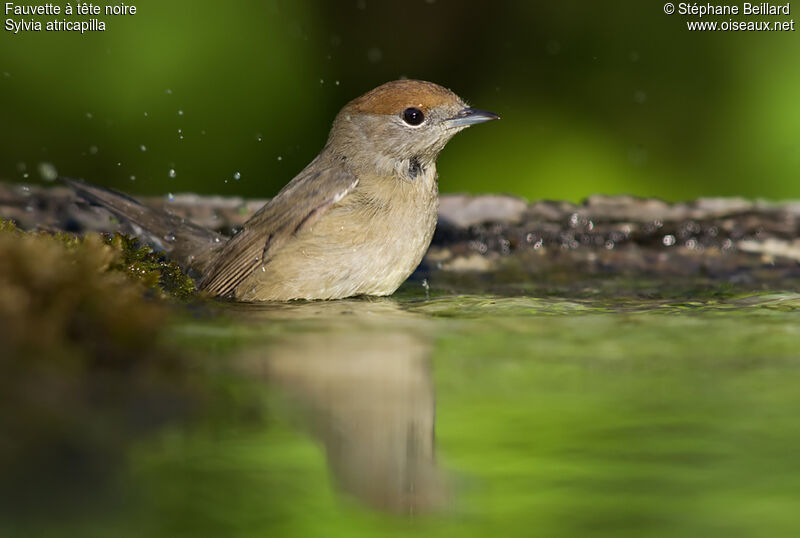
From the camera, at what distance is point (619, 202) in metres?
5.71

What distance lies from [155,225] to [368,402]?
3303mm

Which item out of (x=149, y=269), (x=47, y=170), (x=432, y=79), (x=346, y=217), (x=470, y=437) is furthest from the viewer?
(x=432, y=79)

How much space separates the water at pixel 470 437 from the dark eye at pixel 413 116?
2116mm

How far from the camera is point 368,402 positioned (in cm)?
224

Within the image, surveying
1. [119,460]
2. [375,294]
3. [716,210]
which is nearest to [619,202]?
[716,210]

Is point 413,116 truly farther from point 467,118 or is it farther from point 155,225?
point 155,225

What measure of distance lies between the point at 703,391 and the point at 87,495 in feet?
4.64

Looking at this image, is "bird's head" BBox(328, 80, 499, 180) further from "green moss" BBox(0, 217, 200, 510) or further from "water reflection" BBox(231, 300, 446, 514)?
"green moss" BBox(0, 217, 200, 510)

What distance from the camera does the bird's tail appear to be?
5.25m

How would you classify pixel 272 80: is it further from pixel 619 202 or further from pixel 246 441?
pixel 246 441

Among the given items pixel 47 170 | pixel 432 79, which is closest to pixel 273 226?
pixel 47 170

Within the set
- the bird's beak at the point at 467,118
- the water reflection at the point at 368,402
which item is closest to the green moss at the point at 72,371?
the water reflection at the point at 368,402

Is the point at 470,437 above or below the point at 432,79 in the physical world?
below

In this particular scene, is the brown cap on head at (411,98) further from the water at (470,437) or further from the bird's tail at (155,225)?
the water at (470,437)
